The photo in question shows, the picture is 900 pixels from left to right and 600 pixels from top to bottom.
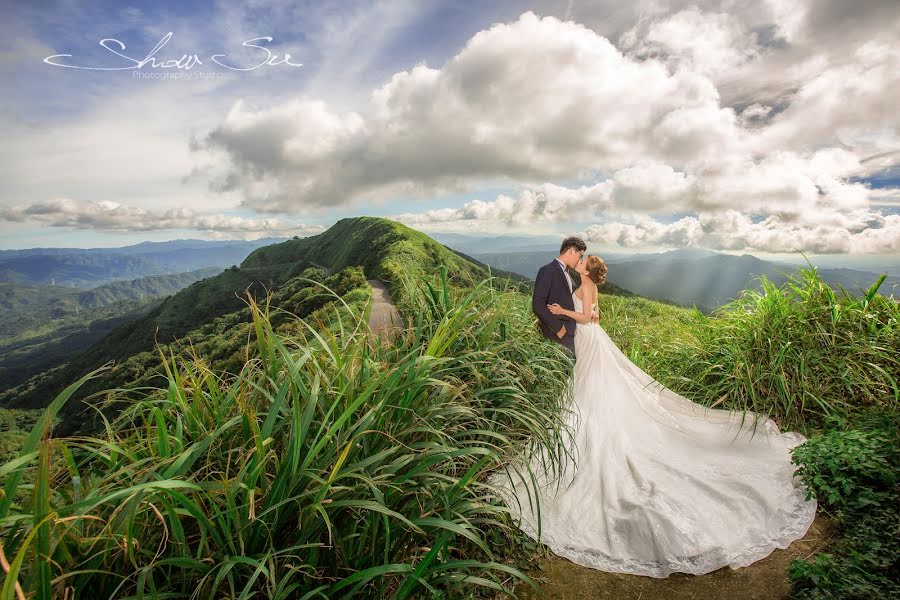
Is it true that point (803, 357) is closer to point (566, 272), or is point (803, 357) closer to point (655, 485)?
point (655, 485)

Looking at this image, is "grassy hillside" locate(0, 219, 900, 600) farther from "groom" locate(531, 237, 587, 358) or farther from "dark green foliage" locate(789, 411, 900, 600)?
"groom" locate(531, 237, 587, 358)

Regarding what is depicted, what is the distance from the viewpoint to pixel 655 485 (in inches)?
155

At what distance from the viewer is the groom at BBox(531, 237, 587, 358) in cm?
525

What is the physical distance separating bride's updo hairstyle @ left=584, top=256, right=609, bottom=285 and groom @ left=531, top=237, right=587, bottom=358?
128 millimetres

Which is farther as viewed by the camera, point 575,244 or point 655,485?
point 575,244

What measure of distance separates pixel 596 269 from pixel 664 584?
3310mm

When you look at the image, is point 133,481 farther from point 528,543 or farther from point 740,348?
point 740,348

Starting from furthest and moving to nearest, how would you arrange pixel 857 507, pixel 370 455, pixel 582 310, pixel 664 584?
pixel 582 310
pixel 857 507
pixel 664 584
pixel 370 455

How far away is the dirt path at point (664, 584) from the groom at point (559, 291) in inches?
102

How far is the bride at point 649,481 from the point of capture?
3303 mm

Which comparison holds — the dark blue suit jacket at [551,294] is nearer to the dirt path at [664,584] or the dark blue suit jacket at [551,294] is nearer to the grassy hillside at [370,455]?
the grassy hillside at [370,455]

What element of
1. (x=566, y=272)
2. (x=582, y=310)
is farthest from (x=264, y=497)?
(x=582, y=310)

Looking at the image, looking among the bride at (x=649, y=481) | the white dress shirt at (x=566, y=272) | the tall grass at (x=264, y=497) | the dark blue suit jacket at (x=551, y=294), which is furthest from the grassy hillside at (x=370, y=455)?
the white dress shirt at (x=566, y=272)

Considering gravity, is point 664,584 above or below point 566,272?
below
